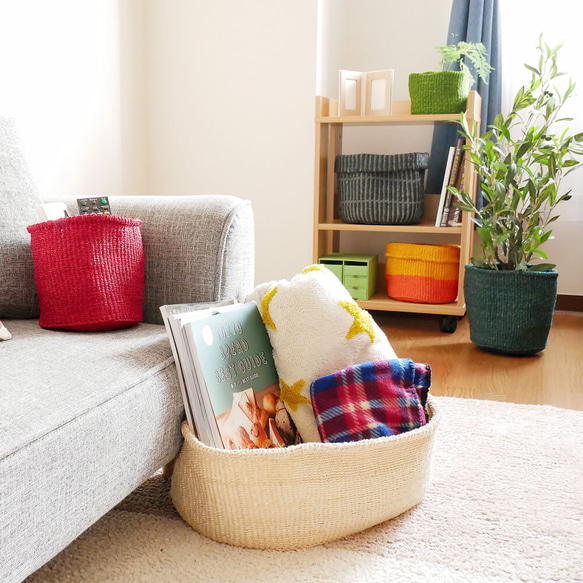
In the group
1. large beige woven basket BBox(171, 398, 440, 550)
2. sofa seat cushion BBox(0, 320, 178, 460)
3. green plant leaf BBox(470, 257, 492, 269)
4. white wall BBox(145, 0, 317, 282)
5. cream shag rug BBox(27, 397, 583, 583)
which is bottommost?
cream shag rug BBox(27, 397, 583, 583)

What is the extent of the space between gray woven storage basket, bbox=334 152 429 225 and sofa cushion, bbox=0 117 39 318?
1477 millimetres

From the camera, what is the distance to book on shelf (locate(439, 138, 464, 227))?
8.07 ft

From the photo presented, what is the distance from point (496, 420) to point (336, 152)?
5.15 ft

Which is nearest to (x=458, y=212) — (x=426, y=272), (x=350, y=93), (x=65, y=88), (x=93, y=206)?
(x=426, y=272)

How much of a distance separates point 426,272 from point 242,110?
1.02 metres

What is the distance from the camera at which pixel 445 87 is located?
239 centimetres

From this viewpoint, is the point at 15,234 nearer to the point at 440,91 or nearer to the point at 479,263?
the point at 479,263

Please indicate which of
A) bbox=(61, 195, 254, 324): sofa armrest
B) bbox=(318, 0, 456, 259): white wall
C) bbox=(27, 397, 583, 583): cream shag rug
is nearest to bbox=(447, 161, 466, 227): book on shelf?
bbox=(318, 0, 456, 259): white wall

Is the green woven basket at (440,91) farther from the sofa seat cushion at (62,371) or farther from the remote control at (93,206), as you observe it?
the sofa seat cushion at (62,371)

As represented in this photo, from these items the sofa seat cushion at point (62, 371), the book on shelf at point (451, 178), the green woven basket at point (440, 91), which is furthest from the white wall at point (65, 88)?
the book on shelf at point (451, 178)

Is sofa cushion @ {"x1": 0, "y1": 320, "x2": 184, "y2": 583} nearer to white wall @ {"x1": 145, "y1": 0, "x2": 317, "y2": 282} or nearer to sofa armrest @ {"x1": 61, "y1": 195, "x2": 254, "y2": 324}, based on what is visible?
sofa armrest @ {"x1": 61, "y1": 195, "x2": 254, "y2": 324}

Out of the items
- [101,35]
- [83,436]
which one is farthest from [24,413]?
[101,35]

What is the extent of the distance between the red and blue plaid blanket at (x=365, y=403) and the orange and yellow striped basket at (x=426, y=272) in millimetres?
1424

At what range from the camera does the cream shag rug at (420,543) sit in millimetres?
973
